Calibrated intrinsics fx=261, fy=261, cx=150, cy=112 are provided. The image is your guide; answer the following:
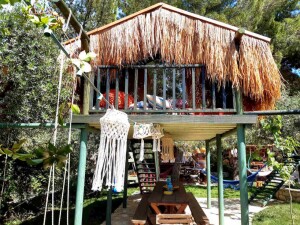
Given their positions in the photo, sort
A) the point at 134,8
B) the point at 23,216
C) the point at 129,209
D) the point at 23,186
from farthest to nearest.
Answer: the point at 134,8
the point at 129,209
the point at 23,216
the point at 23,186

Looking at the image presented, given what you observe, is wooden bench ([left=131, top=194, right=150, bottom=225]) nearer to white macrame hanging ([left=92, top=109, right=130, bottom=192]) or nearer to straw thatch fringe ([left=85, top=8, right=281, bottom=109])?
white macrame hanging ([left=92, top=109, right=130, bottom=192])

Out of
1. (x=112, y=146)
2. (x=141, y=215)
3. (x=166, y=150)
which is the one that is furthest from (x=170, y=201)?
(x=112, y=146)

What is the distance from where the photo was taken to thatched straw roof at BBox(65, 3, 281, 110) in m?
3.75

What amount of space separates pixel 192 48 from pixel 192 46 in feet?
0.10

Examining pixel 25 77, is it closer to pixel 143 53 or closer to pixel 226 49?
pixel 143 53

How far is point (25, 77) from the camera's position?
412cm

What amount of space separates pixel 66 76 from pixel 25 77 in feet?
2.07

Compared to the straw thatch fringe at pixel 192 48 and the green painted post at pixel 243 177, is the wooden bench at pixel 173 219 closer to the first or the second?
the green painted post at pixel 243 177

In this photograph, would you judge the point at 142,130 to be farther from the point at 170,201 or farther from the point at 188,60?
the point at 170,201

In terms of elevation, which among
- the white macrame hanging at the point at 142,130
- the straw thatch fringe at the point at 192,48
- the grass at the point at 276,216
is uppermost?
the straw thatch fringe at the point at 192,48

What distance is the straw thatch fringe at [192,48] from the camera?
12.3ft

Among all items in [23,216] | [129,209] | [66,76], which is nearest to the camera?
[66,76]

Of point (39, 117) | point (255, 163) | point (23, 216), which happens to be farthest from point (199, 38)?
point (255, 163)

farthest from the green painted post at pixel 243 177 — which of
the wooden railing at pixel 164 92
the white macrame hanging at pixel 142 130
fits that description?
the white macrame hanging at pixel 142 130
